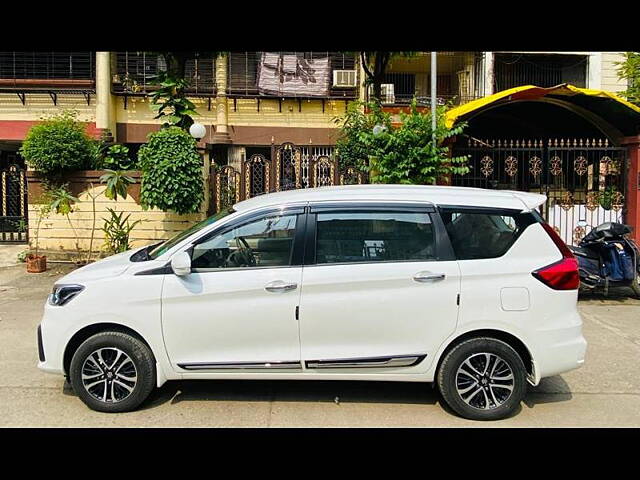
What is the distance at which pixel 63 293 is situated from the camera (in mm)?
4391

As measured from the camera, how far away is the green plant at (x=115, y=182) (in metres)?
9.88

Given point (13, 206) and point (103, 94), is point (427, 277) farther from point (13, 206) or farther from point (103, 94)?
point (103, 94)

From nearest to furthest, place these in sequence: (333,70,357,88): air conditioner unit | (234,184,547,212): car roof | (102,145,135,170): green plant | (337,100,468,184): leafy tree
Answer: (234,184,547,212): car roof, (337,100,468,184): leafy tree, (102,145,135,170): green plant, (333,70,357,88): air conditioner unit

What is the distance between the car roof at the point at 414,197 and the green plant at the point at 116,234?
21.3ft

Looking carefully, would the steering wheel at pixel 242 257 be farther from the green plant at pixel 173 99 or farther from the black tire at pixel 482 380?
the green plant at pixel 173 99

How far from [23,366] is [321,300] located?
10.7ft

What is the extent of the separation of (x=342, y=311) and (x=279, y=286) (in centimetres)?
52

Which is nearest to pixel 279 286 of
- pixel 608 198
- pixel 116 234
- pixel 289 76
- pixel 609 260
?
pixel 609 260

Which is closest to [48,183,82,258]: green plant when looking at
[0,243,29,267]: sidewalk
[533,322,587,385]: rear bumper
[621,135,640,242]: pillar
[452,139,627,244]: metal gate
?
[0,243,29,267]: sidewalk

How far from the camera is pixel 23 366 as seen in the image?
545 cm

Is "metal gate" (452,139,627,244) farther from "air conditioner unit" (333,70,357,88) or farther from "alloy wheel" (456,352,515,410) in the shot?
"air conditioner unit" (333,70,357,88)

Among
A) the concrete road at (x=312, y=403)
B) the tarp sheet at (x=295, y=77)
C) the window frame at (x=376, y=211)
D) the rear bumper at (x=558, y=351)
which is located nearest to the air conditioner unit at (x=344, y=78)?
the tarp sheet at (x=295, y=77)

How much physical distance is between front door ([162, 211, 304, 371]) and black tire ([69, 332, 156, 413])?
0.22 meters

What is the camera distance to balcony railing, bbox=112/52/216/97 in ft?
55.8
